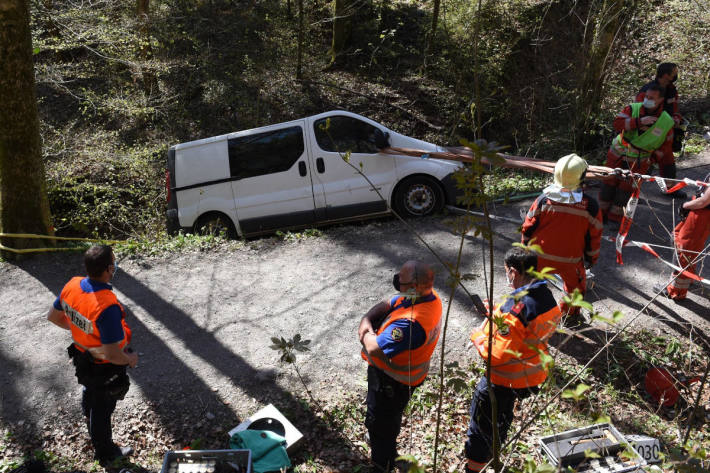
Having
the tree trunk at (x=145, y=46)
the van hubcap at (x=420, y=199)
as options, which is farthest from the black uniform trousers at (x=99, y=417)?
the tree trunk at (x=145, y=46)

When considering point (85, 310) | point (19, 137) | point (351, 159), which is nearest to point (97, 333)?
point (85, 310)

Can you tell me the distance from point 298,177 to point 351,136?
3.37 feet

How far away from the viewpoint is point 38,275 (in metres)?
7.28

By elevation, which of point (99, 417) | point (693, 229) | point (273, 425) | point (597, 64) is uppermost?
point (597, 64)

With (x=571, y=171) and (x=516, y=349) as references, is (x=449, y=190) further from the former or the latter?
(x=516, y=349)

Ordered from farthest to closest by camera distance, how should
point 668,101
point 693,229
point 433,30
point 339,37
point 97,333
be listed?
point 339,37 → point 433,30 → point 668,101 → point 693,229 → point 97,333

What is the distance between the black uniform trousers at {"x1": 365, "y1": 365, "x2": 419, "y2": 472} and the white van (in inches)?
188

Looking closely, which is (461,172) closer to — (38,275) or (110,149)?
(38,275)

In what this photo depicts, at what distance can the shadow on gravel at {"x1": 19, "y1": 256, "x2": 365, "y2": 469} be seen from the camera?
4707 mm

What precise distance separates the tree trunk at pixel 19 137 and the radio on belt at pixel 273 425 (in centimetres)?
498

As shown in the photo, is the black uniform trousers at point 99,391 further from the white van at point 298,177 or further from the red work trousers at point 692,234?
the red work trousers at point 692,234

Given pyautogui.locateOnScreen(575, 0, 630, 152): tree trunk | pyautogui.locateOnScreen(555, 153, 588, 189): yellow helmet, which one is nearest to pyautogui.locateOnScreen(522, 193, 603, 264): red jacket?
pyautogui.locateOnScreen(555, 153, 588, 189): yellow helmet

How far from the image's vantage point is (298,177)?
8.30 meters

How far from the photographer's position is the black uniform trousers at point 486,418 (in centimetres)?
362
